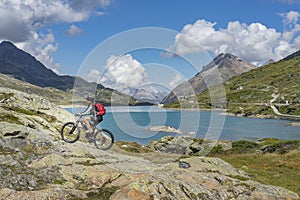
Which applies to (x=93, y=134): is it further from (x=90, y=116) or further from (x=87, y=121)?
(x=90, y=116)

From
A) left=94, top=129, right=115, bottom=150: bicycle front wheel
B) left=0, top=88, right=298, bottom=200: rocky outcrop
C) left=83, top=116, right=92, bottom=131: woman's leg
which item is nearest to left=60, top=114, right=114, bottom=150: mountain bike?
left=94, top=129, right=115, bottom=150: bicycle front wheel

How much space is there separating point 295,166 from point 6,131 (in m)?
32.2

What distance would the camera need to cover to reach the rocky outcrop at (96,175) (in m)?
15.4

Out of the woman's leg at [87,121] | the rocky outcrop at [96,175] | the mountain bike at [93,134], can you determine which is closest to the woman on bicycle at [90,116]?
the woman's leg at [87,121]

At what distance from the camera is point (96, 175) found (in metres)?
18.1

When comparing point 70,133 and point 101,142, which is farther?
point 101,142

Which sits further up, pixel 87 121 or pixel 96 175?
pixel 87 121

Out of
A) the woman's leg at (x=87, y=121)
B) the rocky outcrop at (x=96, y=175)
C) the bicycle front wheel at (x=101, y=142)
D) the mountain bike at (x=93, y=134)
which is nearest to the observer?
the rocky outcrop at (x=96, y=175)

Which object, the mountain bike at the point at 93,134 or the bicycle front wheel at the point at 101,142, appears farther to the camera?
the bicycle front wheel at the point at 101,142

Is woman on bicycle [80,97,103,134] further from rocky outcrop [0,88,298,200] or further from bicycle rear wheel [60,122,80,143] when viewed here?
rocky outcrop [0,88,298,200]

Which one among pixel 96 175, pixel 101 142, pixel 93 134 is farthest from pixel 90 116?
pixel 96 175

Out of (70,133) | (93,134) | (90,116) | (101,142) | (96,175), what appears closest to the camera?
(96,175)

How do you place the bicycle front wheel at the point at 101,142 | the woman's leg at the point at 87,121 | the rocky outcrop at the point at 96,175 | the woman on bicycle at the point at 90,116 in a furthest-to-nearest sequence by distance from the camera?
the bicycle front wheel at the point at 101,142 < the woman's leg at the point at 87,121 < the woman on bicycle at the point at 90,116 < the rocky outcrop at the point at 96,175

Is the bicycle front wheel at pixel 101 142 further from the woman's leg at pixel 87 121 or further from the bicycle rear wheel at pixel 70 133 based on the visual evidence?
the bicycle rear wheel at pixel 70 133
